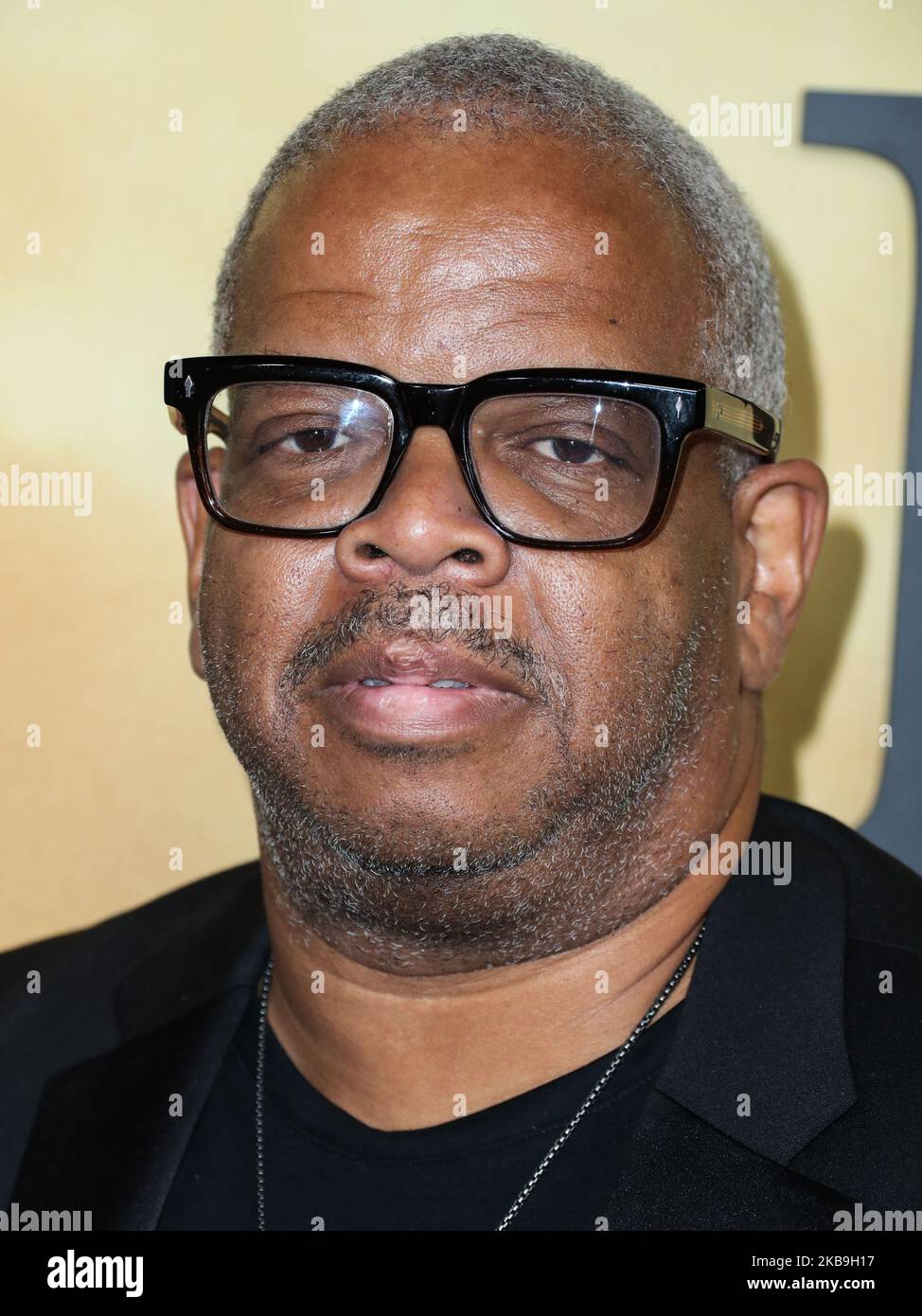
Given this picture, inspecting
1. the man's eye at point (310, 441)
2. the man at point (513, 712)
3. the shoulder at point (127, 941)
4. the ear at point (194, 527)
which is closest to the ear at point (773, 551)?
the man at point (513, 712)

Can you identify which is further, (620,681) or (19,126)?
(19,126)

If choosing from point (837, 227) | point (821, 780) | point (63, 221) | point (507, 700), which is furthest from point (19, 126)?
point (821, 780)

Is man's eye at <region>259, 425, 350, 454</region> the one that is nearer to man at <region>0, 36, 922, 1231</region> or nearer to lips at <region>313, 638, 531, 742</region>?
man at <region>0, 36, 922, 1231</region>

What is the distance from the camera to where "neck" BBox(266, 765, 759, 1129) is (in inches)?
56.7

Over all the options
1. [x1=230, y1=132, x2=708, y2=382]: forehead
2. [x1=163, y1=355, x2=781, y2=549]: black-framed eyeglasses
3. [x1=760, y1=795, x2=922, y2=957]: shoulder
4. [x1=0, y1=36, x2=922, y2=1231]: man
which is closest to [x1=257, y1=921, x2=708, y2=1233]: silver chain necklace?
[x1=0, y1=36, x2=922, y2=1231]: man

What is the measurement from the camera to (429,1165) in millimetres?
1412

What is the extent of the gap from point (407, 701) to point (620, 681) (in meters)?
0.19

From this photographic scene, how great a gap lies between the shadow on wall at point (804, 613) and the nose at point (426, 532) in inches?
31.2

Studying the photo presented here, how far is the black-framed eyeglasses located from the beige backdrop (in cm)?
67

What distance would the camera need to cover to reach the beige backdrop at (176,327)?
2.00 m

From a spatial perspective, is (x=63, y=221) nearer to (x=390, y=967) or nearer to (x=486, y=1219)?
(x=390, y=967)

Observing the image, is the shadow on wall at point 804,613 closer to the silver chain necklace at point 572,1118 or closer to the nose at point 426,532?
the silver chain necklace at point 572,1118

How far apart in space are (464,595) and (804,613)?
866 millimetres

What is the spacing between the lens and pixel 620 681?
53.9 inches
